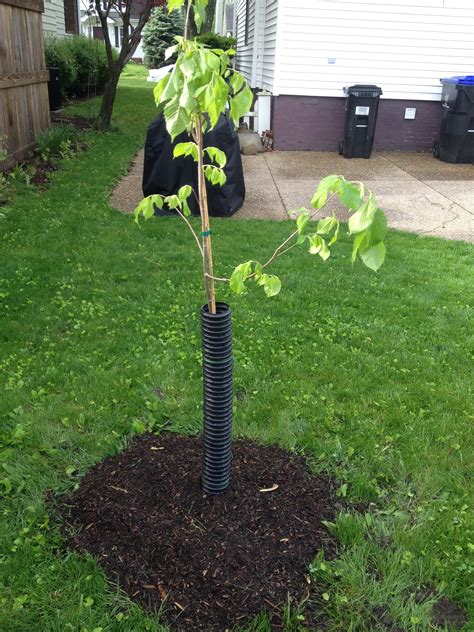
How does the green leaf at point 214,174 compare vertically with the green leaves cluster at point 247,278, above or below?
above

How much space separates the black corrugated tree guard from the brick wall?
9.16 metres

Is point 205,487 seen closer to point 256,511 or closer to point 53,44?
point 256,511

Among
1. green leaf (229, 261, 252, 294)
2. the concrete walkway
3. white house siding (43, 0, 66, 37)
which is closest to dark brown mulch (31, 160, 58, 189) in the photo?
the concrete walkway

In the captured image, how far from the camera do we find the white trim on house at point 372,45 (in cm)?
1012

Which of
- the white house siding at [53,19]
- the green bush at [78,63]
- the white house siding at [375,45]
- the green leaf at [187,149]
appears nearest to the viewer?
the green leaf at [187,149]

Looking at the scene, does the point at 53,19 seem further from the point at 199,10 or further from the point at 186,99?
the point at 186,99

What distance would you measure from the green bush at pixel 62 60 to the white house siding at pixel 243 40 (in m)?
4.55

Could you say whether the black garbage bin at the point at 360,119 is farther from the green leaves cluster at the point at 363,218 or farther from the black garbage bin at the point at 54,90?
the green leaves cluster at the point at 363,218

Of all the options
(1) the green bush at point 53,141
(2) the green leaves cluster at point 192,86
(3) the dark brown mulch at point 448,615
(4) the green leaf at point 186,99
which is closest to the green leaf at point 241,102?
(2) the green leaves cluster at point 192,86

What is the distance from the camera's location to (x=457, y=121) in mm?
9867

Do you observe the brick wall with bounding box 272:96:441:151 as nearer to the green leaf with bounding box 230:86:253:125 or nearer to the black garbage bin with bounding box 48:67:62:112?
the black garbage bin with bounding box 48:67:62:112

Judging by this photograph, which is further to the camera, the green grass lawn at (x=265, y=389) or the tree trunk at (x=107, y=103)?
the tree trunk at (x=107, y=103)

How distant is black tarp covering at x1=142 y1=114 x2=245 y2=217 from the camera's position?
6.54m

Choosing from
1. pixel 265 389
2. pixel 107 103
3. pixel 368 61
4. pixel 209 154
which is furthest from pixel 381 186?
pixel 209 154
